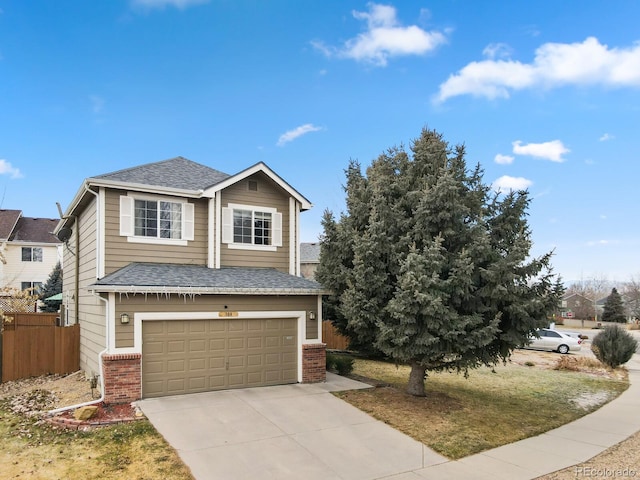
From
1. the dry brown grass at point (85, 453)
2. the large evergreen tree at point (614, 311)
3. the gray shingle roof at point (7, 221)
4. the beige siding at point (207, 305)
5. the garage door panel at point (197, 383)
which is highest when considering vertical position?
the gray shingle roof at point (7, 221)

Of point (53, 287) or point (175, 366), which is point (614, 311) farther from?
point (53, 287)

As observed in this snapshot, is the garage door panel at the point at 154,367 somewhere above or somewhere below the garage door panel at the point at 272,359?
above

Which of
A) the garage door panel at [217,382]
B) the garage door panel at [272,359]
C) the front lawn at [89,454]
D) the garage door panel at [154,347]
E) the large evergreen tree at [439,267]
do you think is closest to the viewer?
the front lawn at [89,454]

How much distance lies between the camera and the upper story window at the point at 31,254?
3372 cm

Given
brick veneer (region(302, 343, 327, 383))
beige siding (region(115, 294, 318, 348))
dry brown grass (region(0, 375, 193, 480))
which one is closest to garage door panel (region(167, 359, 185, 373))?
beige siding (region(115, 294, 318, 348))

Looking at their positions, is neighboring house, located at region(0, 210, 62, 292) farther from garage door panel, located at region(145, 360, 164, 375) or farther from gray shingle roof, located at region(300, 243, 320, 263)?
garage door panel, located at region(145, 360, 164, 375)

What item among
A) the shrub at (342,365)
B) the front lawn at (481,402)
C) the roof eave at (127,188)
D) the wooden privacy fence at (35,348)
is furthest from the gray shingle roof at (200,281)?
the wooden privacy fence at (35,348)

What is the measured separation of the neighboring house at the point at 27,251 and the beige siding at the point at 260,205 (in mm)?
25644

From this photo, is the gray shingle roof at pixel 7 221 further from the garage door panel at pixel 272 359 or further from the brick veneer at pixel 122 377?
the garage door panel at pixel 272 359

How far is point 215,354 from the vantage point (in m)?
11.4

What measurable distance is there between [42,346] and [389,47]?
53.5 feet

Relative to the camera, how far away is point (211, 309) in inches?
447

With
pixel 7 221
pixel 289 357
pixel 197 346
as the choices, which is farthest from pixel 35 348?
pixel 7 221

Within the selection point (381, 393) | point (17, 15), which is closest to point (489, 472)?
point (381, 393)
